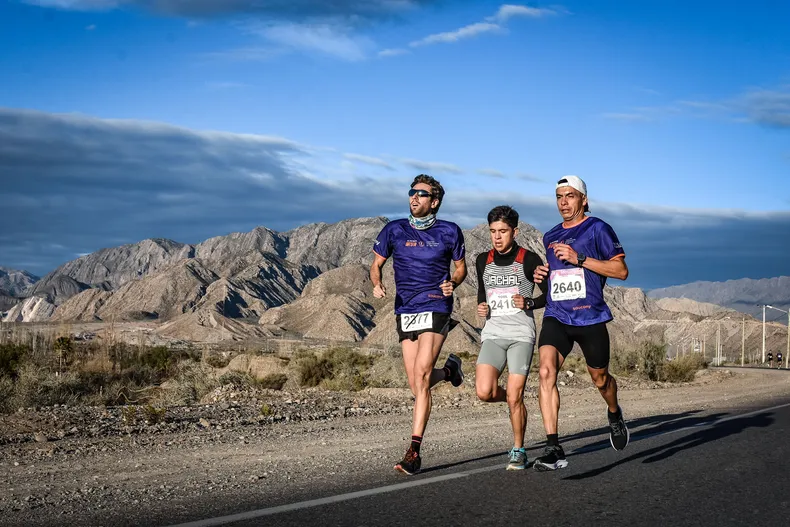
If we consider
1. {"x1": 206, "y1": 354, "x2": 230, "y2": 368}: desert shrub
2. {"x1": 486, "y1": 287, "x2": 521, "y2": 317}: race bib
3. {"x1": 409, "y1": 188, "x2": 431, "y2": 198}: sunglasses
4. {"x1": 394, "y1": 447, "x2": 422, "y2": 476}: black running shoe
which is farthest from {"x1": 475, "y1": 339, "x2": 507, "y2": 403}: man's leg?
{"x1": 206, "y1": 354, "x2": 230, "y2": 368}: desert shrub

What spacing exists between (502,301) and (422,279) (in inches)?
30.1

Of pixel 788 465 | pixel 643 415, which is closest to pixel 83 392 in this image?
pixel 643 415

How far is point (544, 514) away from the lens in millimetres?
5938

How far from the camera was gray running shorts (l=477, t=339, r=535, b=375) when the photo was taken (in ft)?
26.5

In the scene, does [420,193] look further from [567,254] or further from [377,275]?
[567,254]

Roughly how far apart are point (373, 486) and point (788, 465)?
4090 mm

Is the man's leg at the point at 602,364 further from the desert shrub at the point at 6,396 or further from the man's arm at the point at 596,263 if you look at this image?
the desert shrub at the point at 6,396

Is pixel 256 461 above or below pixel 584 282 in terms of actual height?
below

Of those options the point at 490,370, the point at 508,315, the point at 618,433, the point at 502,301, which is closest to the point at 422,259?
the point at 502,301

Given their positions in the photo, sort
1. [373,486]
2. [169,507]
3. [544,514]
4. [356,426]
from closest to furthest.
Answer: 1. [544,514]
2. [169,507]
3. [373,486]
4. [356,426]

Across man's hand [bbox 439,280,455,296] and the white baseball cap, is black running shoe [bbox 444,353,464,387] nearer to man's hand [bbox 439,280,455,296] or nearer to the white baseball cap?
man's hand [bbox 439,280,455,296]

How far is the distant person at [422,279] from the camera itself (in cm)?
809

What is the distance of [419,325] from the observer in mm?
8148

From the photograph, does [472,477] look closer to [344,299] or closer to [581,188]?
[581,188]
